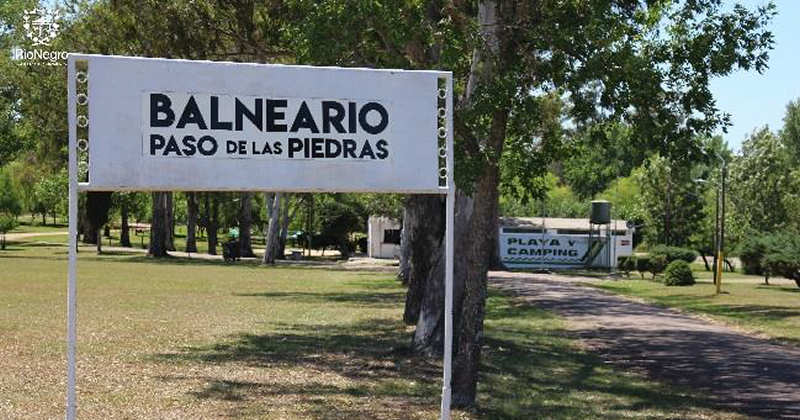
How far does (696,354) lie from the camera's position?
16625 mm

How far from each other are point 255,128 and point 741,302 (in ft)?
77.3

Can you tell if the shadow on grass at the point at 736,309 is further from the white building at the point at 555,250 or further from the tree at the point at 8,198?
the tree at the point at 8,198

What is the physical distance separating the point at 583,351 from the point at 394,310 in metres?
8.07

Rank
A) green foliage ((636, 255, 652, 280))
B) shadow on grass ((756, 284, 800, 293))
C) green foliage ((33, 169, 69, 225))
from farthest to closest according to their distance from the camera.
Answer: green foliage ((33, 169, 69, 225)) → green foliage ((636, 255, 652, 280)) → shadow on grass ((756, 284, 800, 293))

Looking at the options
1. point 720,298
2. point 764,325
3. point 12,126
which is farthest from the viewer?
point 12,126

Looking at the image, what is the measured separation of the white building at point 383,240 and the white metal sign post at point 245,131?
59.7 m

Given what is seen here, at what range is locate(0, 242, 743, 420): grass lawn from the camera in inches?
429

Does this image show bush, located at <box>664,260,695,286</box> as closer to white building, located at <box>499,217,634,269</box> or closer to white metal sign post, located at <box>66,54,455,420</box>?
white building, located at <box>499,217,634,269</box>

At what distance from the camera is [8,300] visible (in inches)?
922

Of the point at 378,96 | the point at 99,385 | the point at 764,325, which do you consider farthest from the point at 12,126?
the point at 378,96

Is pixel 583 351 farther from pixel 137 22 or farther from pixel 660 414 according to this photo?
pixel 137 22

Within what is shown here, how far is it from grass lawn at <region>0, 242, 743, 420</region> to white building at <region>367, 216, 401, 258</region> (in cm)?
4115

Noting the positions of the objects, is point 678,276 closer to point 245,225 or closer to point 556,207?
point 245,225

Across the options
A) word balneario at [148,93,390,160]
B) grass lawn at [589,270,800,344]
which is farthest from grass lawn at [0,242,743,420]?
grass lawn at [589,270,800,344]
